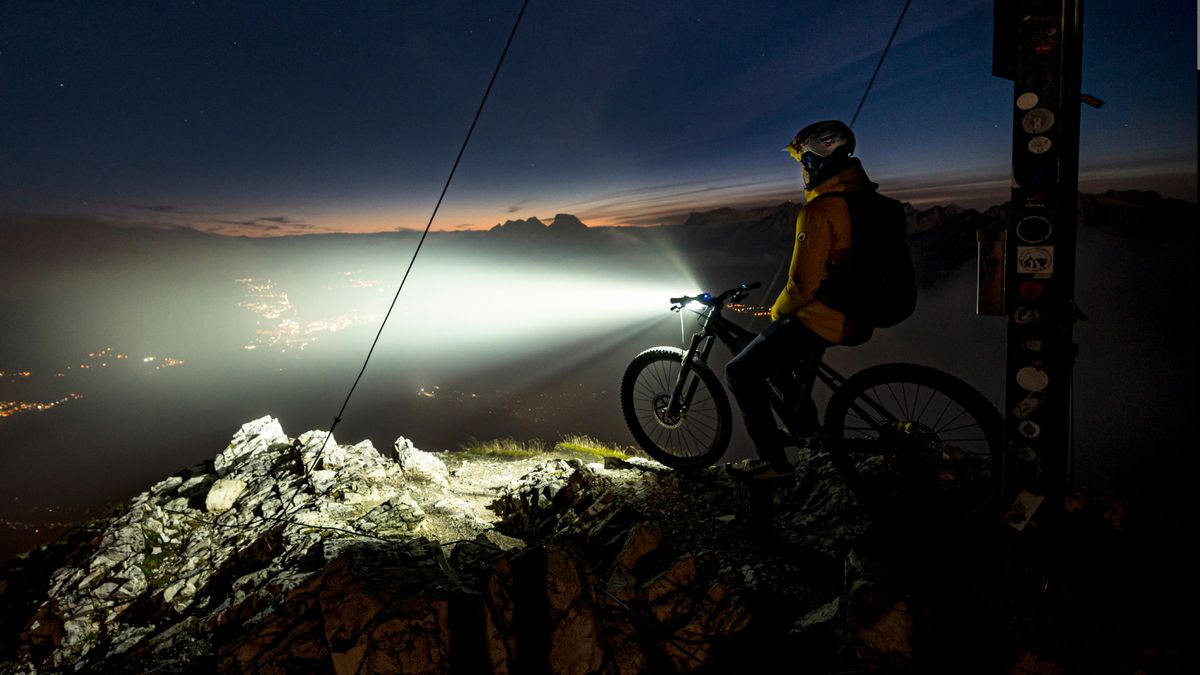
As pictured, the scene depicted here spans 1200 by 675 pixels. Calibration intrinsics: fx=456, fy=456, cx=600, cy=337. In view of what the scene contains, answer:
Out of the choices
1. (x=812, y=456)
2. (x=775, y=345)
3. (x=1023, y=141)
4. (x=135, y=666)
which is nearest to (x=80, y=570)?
(x=135, y=666)

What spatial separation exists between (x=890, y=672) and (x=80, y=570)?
25.4ft

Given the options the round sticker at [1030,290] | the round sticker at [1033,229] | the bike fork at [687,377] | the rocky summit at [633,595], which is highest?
the round sticker at [1033,229]

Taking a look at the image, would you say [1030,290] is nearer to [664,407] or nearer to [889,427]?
[889,427]

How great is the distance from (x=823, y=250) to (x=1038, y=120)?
A: 4.02ft

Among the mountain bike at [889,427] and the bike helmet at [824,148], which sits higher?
the bike helmet at [824,148]

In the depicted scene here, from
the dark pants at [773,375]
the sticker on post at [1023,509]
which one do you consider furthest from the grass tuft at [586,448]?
the sticker on post at [1023,509]

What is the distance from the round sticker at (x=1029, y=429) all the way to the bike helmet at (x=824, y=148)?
191cm

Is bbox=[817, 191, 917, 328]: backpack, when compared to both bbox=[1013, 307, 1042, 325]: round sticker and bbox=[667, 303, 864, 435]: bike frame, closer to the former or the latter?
bbox=[1013, 307, 1042, 325]: round sticker

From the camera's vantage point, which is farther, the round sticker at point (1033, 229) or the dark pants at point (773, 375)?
the dark pants at point (773, 375)

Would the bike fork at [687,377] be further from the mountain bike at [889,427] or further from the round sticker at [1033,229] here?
the round sticker at [1033,229]

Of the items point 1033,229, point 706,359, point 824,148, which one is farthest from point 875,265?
point 706,359

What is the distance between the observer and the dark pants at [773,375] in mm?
3539

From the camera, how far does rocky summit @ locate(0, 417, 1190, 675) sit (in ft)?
7.59

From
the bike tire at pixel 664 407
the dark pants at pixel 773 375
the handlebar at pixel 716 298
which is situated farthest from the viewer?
the bike tire at pixel 664 407
